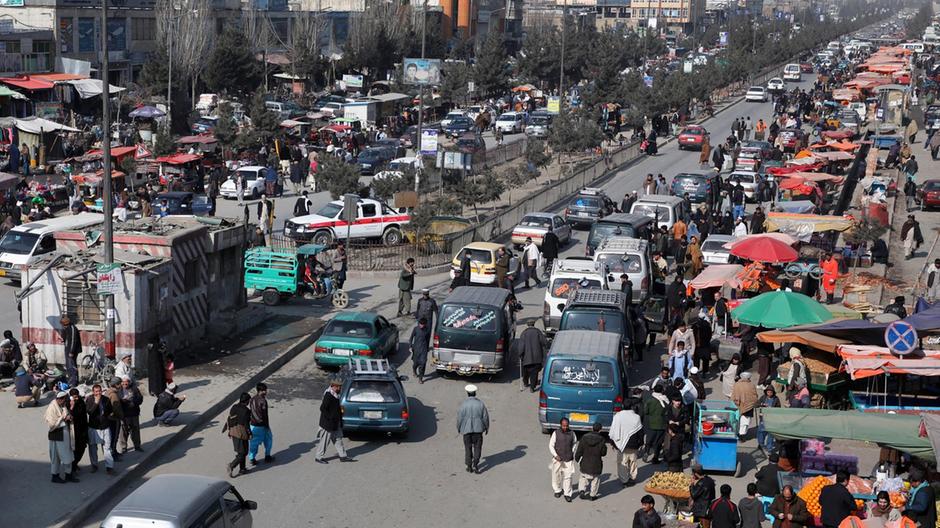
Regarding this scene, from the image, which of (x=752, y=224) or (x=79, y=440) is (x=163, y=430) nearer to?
(x=79, y=440)

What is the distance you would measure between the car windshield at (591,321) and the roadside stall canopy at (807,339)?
9.51 ft

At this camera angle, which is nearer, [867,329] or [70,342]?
[867,329]

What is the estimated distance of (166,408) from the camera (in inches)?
814

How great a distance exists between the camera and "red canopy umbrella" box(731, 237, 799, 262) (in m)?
29.9

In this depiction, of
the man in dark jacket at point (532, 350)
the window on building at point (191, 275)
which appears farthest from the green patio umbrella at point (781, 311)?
the window on building at point (191, 275)

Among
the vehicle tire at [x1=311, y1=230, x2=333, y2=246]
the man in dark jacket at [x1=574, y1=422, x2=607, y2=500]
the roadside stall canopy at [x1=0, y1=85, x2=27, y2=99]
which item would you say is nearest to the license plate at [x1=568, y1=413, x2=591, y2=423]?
the man in dark jacket at [x1=574, y1=422, x2=607, y2=500]

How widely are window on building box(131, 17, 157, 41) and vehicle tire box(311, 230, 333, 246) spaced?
48.5 m

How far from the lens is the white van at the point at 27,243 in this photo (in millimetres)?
31219

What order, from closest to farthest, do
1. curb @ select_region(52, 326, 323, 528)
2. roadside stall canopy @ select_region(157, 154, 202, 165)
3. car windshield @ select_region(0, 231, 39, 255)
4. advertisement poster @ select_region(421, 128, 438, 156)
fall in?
curb @ select_region(52, 326, 323, 528)
car windshield @ select_region(0, 231, 39, 255)
advertisement poster @ select_region(421, 128, 438, 156)
roadside stall canopy @ select_region(157, 154, 202, 165)

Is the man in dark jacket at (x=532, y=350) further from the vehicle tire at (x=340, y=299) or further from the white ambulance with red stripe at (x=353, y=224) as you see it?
the white ambulance with red stripe at (x=353, y=224)

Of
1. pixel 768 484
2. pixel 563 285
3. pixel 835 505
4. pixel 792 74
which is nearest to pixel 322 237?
pixel 563 285

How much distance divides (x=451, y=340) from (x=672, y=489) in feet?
26.9

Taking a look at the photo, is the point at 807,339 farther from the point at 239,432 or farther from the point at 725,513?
the point at 239,432

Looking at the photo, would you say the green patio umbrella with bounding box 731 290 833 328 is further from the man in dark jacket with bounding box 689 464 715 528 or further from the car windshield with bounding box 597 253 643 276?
the man in dark jacket with bounding box 689 464 715 528
